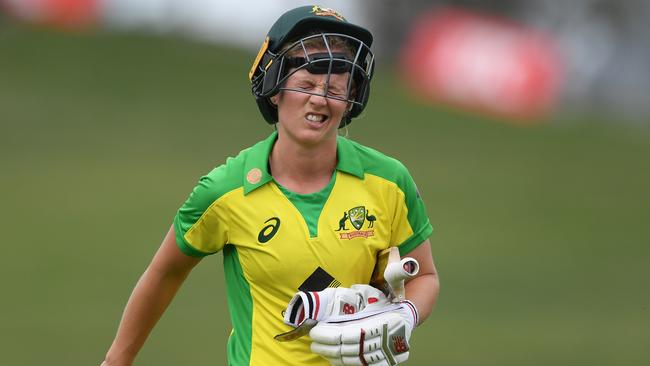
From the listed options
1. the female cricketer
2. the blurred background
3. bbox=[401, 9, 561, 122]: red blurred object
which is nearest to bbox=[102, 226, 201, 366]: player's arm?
the female cricketer

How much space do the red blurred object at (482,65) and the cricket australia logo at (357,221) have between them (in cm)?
1471

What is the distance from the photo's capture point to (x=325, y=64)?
4.65 m

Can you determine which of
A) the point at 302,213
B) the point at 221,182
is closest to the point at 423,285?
the point at 302,213

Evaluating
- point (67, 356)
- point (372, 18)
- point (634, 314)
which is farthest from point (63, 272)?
point (372, 18)

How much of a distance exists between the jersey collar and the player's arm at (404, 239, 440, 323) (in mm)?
388

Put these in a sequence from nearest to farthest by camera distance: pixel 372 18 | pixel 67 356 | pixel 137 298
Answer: pixel 137 298
pixel 67 356
pixel 372 18

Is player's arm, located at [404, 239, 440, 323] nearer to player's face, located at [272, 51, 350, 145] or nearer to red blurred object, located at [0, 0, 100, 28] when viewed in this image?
player's face, located at [272, 51, 350, 145]

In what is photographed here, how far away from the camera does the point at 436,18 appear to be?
64.7 feet

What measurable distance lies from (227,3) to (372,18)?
252 cm

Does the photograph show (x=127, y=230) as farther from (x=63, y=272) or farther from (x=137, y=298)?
(x=137, y=298)

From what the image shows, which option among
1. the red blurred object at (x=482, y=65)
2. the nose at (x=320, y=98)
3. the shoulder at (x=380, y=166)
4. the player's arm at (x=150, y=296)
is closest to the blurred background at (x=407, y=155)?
the red blurred object at (x=482, y=65)

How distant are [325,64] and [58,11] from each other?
58.6 ft

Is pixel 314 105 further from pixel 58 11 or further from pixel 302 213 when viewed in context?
pixel 58 11

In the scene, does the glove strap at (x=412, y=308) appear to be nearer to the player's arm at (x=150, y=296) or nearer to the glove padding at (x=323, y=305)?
the glove padding at (x=323, y=305)
